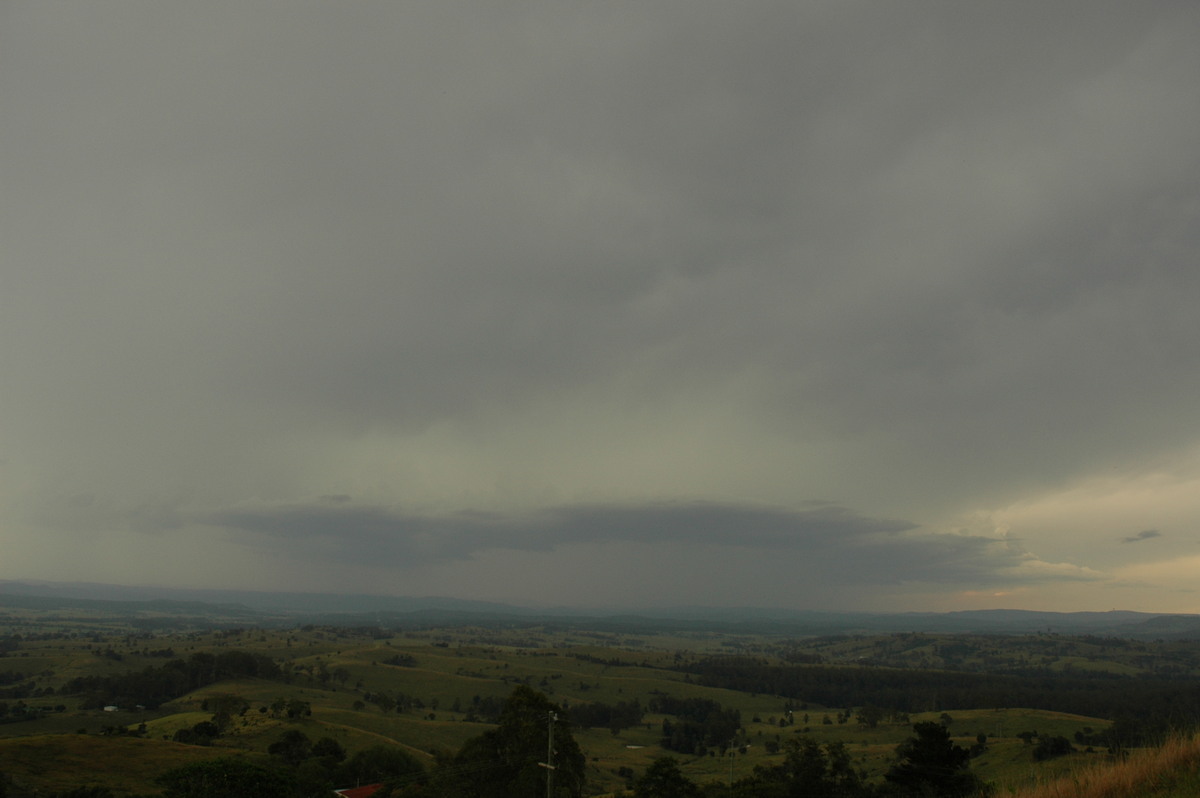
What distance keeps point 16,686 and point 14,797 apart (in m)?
150

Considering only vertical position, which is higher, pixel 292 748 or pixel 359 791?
pixel 359 791

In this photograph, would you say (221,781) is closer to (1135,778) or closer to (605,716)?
(1135,778)

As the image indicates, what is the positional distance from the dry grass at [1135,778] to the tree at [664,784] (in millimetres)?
55323

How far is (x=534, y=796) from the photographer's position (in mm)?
65062

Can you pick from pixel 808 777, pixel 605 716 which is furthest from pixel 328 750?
pixel 605 716

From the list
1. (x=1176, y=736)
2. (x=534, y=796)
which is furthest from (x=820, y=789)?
(x=1176, y=736)

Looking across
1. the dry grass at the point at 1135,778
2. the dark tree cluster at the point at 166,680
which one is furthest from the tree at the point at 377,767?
the dark tree cluster at the point at 166,680

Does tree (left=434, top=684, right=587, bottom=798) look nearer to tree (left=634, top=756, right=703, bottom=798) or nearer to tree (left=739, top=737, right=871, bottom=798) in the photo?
tree (left=634, top=756, right=703, bottom=798)

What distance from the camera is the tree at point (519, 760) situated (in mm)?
65938

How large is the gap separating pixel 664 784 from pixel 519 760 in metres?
16.5

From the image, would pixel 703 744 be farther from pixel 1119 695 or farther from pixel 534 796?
pixel 1119 695

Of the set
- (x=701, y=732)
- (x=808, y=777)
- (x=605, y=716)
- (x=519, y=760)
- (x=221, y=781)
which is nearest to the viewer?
(x=221, y=781)

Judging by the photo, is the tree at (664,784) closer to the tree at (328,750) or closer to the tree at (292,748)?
the tree at (328,750)

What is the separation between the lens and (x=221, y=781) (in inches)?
2318
